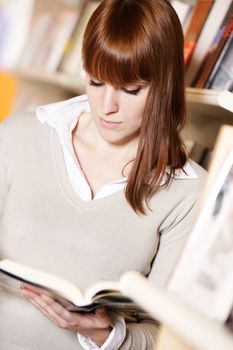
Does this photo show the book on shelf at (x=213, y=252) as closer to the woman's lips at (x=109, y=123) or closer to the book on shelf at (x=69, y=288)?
the book on shelf at (x=69, y=288)

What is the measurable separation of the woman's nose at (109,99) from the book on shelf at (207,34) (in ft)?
1.43

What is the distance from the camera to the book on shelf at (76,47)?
1.96m

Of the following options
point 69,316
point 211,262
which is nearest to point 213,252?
point 211,262

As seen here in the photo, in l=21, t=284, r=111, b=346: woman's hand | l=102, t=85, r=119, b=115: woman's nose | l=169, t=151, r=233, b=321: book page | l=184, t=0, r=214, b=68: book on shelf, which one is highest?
l=184, t=0, r=214, b=68: book on shelf

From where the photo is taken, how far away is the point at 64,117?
1.25 meters

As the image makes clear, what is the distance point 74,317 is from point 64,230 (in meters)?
0.22

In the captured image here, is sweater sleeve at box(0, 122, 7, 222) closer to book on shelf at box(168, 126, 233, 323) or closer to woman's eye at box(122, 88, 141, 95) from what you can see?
woman's eye at box(122, 88, 141, 95)

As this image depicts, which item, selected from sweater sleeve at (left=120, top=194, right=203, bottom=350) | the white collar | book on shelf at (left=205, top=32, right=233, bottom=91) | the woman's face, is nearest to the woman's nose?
the woman's face

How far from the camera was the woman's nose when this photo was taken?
110cm

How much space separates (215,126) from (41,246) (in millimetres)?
726

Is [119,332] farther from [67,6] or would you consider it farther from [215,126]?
[67,6]

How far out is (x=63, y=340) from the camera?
1.15 m

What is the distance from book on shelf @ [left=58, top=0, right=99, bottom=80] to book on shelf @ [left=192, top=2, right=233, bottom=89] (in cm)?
61

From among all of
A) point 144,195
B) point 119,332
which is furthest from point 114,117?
point 119,332
